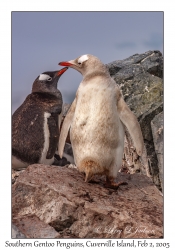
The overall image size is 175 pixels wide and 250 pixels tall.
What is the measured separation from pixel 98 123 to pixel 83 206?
65 centimetres

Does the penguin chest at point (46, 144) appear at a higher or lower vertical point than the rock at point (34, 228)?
higher

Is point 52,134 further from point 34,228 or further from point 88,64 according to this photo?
point 34,228

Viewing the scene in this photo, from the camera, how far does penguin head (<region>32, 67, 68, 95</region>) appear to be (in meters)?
4.91

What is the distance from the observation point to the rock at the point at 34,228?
115 inches

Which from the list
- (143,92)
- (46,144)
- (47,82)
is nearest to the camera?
(46,144)

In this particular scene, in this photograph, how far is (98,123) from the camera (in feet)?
11.1

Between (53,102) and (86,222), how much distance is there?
1988 mm

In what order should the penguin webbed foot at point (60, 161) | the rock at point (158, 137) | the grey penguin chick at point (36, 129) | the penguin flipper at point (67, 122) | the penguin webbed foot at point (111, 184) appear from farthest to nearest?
the rock at point (158, 137), the penguin webbed foot at point (60, 161), the grey penguin chick at point (36, 129), the penguin flipper at point (67, 122), the penguin webbed foot at point (111, 184)

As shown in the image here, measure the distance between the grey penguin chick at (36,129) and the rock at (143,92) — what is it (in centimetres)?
106

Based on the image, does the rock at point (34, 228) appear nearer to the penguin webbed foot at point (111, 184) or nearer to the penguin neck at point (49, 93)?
the penguin webbed foot at point (111, 184)

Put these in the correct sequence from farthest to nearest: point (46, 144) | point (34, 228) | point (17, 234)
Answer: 1. point (46, 144)
2. point (34, 228)
3. point (17, 234)

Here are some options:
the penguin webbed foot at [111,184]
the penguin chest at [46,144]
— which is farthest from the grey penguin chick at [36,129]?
the penguin webbed foot at [111,184]

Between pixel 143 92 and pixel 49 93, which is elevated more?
pixel 143 92

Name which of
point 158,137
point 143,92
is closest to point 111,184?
point 158,137
